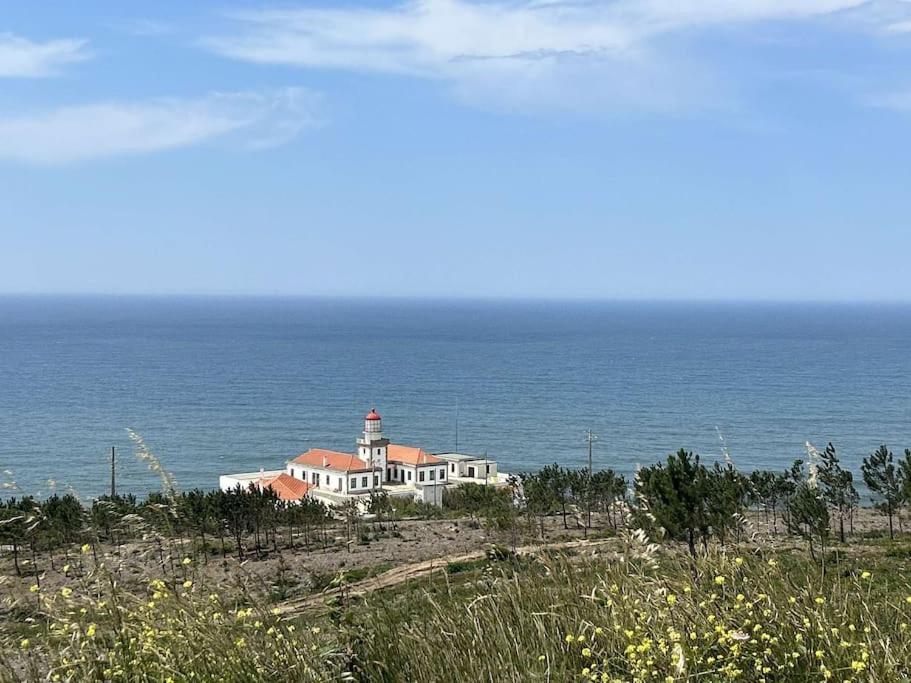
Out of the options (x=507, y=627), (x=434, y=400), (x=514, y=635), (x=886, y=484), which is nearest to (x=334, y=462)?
(x=886, y=484)

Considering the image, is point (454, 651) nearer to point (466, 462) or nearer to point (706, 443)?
point (466, 462)

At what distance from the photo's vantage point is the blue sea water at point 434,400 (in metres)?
56.8

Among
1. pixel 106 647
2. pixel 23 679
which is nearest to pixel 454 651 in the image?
pixel 106 647

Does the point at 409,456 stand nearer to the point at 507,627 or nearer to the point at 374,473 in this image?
the point at 374,473

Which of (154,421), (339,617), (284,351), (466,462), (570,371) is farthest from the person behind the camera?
(284,351)

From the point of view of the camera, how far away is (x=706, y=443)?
58.7m

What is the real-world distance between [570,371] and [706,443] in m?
48.6

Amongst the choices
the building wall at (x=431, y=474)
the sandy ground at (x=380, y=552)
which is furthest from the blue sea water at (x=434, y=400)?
the building wall at (x=431, y=474)

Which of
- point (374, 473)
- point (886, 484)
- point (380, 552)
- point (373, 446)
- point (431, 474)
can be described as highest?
point (886, 484)

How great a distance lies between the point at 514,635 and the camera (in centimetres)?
401

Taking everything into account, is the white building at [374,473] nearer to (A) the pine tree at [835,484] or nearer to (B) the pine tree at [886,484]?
(A) the pine tree at [835,484]

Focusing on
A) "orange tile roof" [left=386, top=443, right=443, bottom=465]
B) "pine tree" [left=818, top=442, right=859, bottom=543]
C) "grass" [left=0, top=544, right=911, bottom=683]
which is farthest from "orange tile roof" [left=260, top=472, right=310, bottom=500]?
"grass" [left=0, top=544, right=911, bottom=683]

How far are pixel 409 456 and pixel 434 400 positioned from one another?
3567 centimetres

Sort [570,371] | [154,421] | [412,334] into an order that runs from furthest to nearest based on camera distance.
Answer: [412,334] < [570,371] < [154,421]
